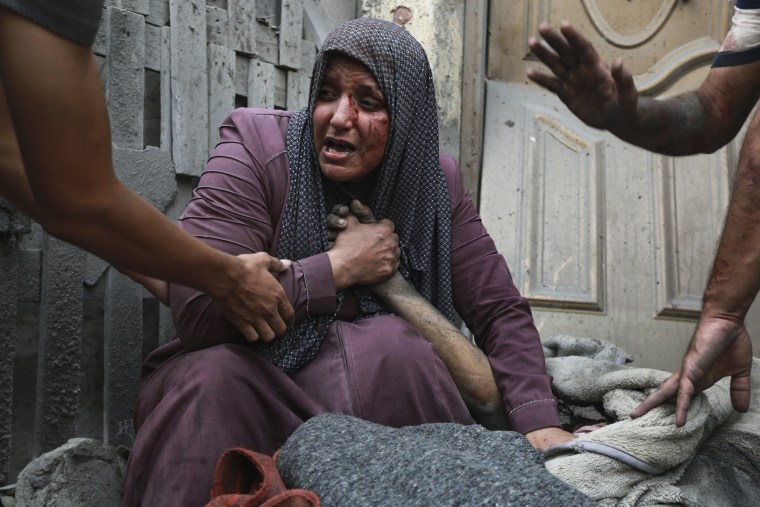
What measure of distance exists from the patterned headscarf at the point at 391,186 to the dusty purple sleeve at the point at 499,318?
0.23 feet

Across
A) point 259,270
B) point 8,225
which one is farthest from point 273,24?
point 259,270

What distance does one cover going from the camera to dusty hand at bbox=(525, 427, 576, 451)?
2500 mm

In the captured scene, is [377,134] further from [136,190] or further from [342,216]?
[136,190]

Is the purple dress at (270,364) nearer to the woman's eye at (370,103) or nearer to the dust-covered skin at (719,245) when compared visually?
the woman's eye at (370,103)

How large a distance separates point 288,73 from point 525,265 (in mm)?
1413

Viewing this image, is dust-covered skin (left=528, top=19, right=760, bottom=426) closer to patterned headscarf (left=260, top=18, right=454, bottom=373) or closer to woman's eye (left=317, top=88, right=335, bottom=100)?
patterned headscarf (left=260, top=18, right=454, bottom=373)

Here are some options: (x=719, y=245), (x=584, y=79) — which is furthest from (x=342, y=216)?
(x=719, y=245)

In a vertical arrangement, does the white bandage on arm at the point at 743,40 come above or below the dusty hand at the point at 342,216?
above

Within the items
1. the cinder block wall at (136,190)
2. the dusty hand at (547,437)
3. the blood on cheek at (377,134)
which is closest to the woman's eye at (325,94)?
the blood on cheek at (377,134)

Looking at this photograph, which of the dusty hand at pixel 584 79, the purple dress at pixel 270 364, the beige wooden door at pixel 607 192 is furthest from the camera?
the beige wooden door at pixel 607 192

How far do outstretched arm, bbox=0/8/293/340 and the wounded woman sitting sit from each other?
1.21 feet

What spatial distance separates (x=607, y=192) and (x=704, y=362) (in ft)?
7.28

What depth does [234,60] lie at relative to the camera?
3521 millimetres

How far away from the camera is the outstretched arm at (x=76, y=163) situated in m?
1.37
